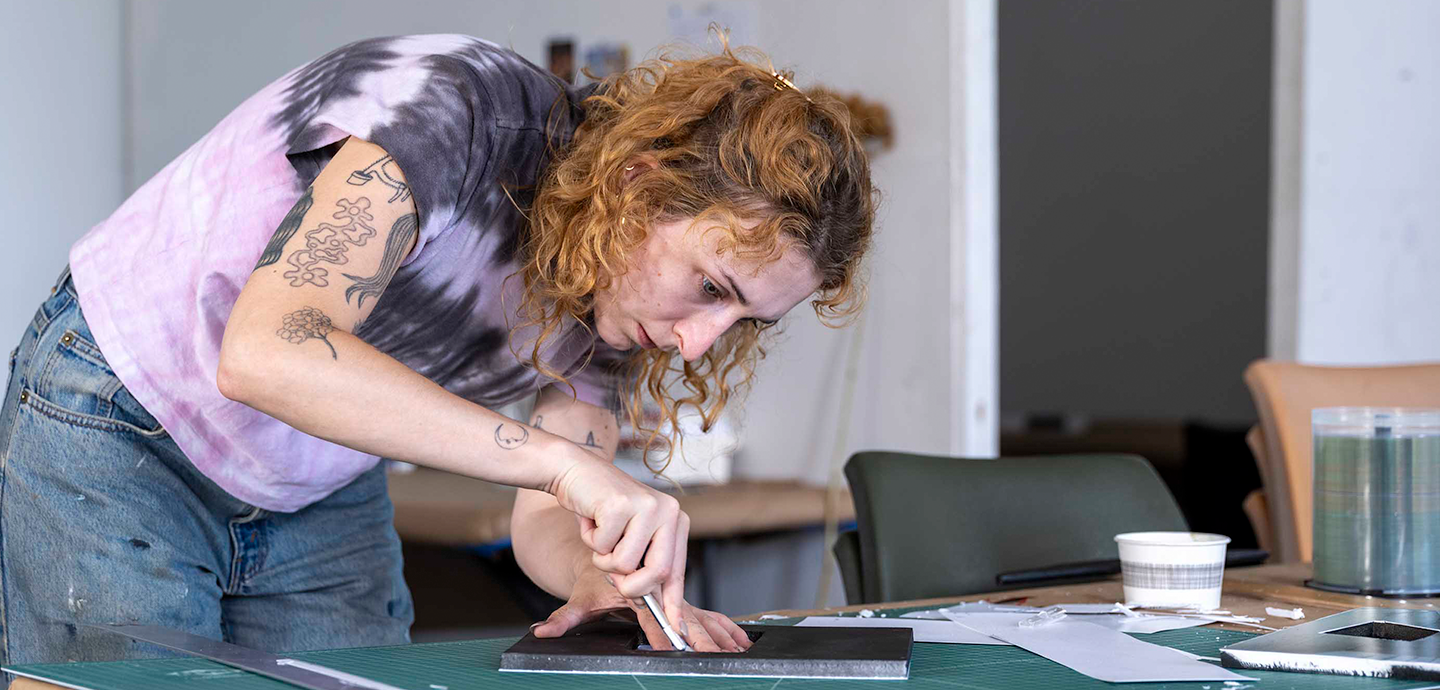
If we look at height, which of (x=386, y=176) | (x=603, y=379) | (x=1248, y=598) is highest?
(x=386, y=176)

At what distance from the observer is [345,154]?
3.17ft

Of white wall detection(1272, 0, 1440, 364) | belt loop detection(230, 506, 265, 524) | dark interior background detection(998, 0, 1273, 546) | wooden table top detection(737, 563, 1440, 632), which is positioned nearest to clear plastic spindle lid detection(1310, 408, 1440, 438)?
wooden table top detection(737, 563, 1440, 632)

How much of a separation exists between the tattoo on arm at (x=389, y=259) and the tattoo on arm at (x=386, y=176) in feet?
0.06

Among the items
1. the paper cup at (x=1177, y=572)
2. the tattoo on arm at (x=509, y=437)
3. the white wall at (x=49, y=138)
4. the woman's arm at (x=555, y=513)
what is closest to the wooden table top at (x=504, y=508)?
the white wall at (x=49, y=138)

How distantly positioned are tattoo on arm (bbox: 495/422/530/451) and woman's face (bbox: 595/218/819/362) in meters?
0.21

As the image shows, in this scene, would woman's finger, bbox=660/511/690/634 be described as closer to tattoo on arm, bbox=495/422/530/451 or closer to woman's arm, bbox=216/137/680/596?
woman's arm, bbox=216/137/680/596

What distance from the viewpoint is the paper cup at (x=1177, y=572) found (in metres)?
1.17

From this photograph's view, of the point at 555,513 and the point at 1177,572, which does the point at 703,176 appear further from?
the point at 1177,572

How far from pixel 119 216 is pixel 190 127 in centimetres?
259

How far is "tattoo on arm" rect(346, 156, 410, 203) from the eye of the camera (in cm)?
95

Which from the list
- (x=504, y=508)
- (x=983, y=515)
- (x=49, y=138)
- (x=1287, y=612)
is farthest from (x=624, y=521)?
(x=49, y=138)

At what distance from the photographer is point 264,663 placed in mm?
865

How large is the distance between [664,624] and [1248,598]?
623 millimetres

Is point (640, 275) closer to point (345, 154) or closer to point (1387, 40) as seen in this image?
point (345, 154)
